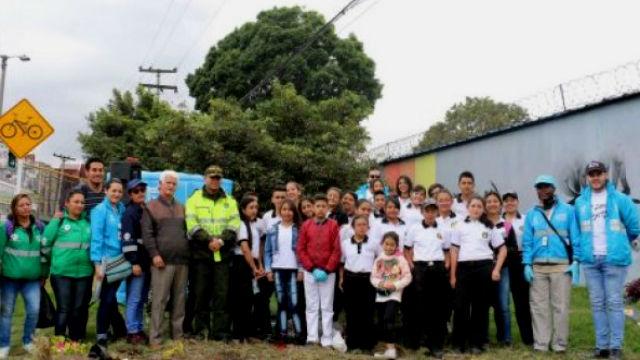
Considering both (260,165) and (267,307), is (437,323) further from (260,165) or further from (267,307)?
(260,165)

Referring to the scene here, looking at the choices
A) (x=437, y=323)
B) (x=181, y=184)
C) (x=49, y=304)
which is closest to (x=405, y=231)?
(x=437, y=323)

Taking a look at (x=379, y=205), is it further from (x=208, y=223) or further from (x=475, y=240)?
(x=208, y=223)

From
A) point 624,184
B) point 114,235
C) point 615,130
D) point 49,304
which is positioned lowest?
point 49,304

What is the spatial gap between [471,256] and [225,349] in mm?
2955

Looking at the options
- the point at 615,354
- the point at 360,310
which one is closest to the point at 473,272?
the point at 360,310

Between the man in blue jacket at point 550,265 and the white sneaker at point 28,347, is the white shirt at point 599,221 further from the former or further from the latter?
the white sneaker at point 28,347

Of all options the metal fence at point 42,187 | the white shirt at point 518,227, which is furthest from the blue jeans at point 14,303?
the metal fence at point 42,187

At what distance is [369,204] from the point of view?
8414 millimetres

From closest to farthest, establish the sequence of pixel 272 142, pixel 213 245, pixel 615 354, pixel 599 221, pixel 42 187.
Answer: pixel 615 354
pixel 599 221
pixel 213 245
pixel 272 142
pixel 42 187

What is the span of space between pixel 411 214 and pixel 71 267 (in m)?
4.22

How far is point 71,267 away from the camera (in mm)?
7281

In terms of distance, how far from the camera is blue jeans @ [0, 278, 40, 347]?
285 inches

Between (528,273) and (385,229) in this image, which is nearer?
(528,273)

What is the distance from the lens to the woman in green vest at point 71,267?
7.28 metres
